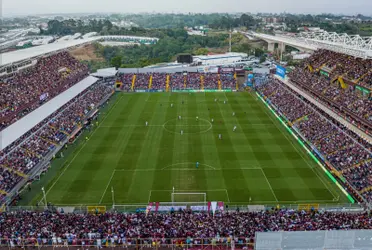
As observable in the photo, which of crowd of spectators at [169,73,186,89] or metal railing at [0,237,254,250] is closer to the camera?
metal railing at [0,237,254,250]

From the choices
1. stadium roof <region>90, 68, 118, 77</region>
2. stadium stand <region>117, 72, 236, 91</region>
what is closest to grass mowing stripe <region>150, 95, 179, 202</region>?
stadium stand <region>117, 72, 236, 91</region>

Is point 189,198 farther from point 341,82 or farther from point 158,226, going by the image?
point 341,82

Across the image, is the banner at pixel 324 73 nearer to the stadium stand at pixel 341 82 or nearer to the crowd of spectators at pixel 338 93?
the stadium stand at pixel 341 82

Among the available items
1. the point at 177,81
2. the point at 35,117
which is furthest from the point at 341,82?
the point at 35,117

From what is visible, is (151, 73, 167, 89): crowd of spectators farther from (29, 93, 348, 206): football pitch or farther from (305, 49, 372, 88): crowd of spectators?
(305, 49, 372, 88): crowd of spectators

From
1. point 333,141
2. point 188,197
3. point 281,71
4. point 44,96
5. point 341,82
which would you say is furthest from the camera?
point 281,71
